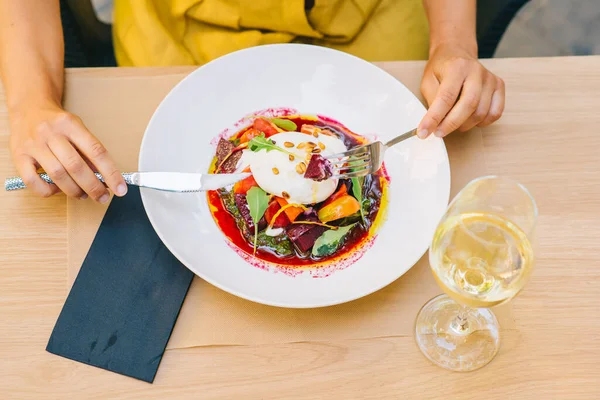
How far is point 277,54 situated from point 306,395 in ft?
2.50

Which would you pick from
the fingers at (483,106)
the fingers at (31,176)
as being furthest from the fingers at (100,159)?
the fingers at (483,106)

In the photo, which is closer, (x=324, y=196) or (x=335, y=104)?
(x=324, y=196)

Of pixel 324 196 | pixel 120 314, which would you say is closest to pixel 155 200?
pixel 120 314

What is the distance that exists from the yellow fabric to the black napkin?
1.74 feet

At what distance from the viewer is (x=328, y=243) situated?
1176mm

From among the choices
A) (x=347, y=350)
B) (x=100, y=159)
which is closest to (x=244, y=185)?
(x=100, y=159)

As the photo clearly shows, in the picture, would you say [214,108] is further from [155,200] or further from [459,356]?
[459,356]

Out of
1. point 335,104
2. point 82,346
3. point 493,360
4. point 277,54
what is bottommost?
point 493,360

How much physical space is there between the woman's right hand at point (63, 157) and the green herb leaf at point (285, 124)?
1.22ft

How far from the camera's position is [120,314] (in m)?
1.12

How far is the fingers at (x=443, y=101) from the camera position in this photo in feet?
4.06

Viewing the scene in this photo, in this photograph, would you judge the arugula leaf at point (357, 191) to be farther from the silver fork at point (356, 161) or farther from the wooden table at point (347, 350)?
the wooden table at point (347, 350)

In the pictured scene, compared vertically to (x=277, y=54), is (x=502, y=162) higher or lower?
lower

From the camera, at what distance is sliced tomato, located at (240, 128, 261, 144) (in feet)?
4.33
